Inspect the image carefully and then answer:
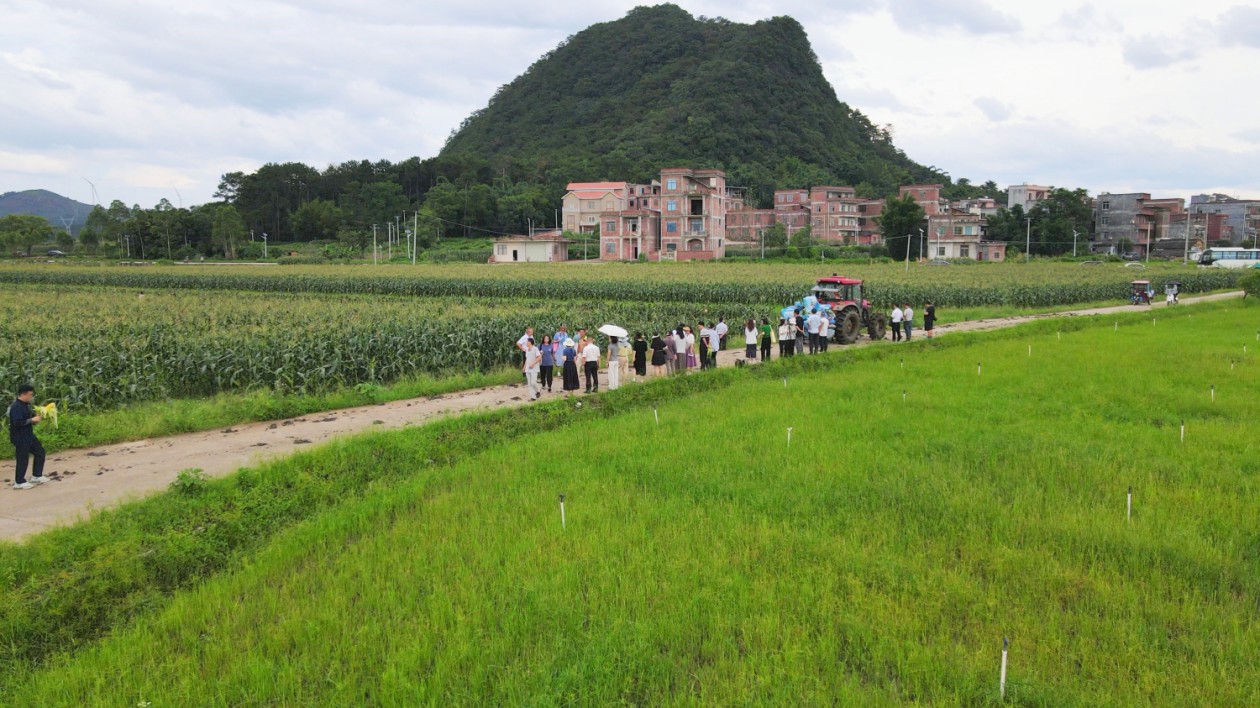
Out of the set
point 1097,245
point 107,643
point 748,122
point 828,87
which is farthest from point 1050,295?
point 828,87

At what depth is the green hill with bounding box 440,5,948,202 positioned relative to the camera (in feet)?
381

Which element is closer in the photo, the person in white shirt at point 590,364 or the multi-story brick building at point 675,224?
the person in white shirt at point 590,364

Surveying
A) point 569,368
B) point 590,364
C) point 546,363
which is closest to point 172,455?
point 546,363

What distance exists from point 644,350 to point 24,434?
1117cm

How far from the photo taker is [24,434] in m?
10.1

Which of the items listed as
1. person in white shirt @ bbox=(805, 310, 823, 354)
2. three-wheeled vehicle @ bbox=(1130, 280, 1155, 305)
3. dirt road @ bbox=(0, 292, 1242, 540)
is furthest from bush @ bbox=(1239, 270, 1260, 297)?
dirt road @ bbox=(0, 292, 1242, 540)

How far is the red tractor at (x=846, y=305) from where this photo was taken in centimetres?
2425

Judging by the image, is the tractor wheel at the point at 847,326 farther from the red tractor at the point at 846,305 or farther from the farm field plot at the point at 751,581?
the farm field plot at the point at 751,581

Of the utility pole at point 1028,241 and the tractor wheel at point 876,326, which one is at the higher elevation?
the utility pole at point 1028,241

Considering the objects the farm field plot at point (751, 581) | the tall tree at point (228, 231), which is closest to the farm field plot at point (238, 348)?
the farm field plot at point (751, 581)

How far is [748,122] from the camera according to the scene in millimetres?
121938

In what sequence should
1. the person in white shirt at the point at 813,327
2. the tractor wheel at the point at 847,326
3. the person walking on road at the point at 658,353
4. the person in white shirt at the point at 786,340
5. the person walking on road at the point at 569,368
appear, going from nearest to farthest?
the person walking on road at the point at 569,368, the person walking on road at the point at 658,353, the person in white shirt at the point at 786,340, the person in white shirt at the point at 813,327, the tractor wheel at the point at 847,326

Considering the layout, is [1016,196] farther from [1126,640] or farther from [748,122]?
[1126,640]

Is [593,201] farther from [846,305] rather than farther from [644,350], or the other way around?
[644,350]
